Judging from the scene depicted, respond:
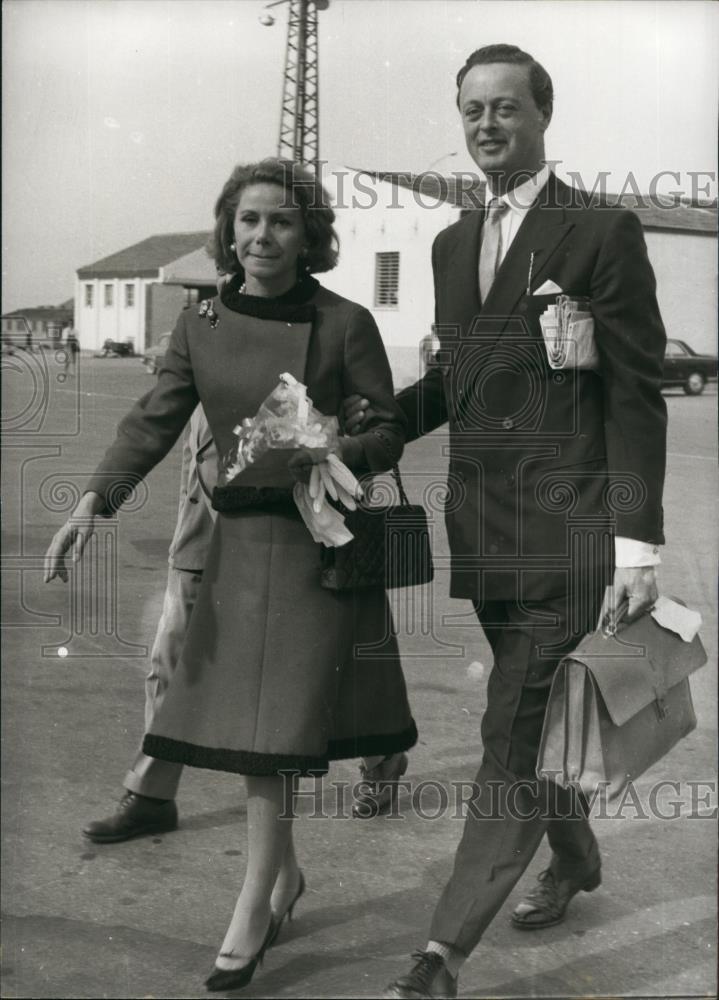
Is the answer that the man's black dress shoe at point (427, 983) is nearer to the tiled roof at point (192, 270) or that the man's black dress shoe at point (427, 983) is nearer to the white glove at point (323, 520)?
the white glove at point (323, 520)

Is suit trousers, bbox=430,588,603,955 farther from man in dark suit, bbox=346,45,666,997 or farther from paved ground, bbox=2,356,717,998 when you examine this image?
paved ground, bbox=2,356,717,998

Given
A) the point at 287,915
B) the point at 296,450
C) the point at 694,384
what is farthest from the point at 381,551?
the point at 694,384

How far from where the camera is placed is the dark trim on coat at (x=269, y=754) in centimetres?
307

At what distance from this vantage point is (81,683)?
467 cm

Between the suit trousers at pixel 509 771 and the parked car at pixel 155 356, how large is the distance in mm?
1045

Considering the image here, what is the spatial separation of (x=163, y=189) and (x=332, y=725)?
1464 millimetres

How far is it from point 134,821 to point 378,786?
73 cm

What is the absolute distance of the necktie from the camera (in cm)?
312

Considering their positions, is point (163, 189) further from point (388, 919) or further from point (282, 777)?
point (388, 919)

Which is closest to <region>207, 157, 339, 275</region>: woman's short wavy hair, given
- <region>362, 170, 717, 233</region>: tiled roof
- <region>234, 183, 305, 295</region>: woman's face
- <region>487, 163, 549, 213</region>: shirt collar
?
<region>234, 183, 305, 295</region>: woman's face

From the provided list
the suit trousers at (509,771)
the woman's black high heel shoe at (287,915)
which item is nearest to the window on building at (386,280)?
the suit trousers at (509,771)

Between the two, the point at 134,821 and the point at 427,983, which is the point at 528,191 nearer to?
the point at 427,983

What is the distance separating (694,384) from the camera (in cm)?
372

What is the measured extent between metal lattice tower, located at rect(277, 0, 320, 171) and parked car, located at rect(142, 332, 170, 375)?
22.2 inches
